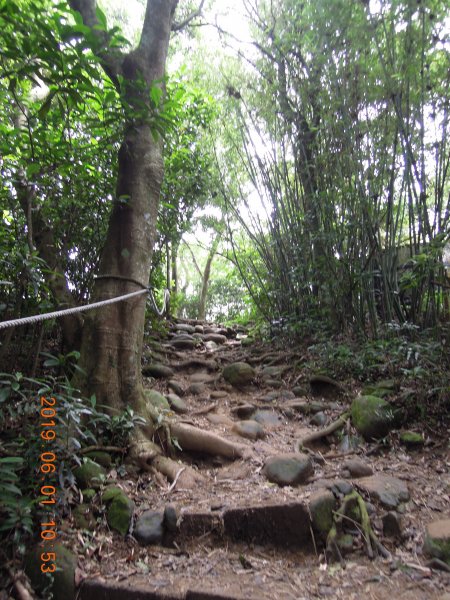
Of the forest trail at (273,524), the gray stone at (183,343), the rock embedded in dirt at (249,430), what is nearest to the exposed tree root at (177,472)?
the forest trail at (273,524)

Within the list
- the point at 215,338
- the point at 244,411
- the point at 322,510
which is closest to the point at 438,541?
the point at 322,510

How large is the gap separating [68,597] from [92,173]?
8.30ft

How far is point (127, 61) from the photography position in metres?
2.90

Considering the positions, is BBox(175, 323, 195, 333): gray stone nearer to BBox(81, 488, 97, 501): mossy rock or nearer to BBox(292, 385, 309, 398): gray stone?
BBox(292, 385, 309, 398): gray stone

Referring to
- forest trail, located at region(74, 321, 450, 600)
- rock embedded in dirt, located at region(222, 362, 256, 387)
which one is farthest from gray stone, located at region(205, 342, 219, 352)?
forest trail, located at region(74, 321, 450, 600)

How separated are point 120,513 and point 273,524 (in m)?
0.75

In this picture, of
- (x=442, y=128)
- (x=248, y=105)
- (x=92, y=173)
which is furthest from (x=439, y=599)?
(x=248, y=105)

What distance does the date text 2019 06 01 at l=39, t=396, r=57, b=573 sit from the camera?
1.50m

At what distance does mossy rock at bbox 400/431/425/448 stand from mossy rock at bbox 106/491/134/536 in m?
1.83

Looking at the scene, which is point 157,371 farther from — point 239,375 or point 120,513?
Result: point 120,513

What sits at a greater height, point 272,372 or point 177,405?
point 272,372

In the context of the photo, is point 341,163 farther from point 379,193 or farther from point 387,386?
point 387,386

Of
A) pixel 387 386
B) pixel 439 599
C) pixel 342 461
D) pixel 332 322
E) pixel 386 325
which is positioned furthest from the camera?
pixel 332 322

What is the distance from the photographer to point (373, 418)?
2.72 meters
